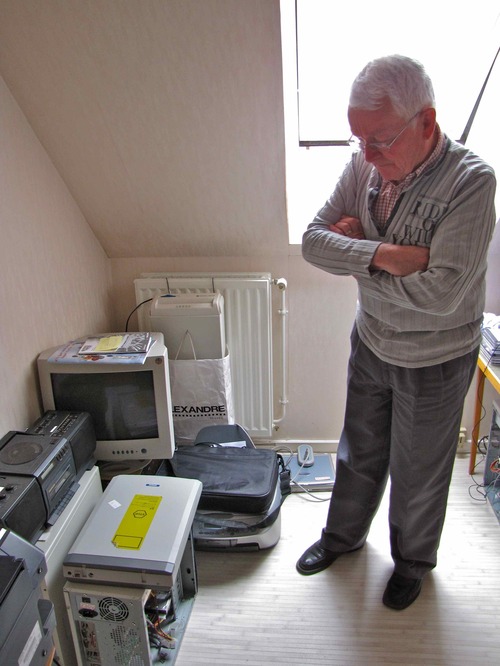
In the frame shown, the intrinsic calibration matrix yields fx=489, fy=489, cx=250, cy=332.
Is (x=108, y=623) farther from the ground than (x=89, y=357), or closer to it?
closer to it

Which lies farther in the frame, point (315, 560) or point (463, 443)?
point (463, 443)

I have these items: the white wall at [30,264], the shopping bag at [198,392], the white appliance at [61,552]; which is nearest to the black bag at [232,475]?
the shopping bag at [198,392]

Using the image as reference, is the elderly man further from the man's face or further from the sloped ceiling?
the sloped ceiling

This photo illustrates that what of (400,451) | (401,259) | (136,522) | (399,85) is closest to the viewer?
(399,85)

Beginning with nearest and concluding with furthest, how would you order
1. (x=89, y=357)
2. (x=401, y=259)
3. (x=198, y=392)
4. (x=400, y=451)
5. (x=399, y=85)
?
(x=399, y=85)
(x=401, y=259)
(x=400, y=451)
(x=89, y=357)
(x=198, y=392)

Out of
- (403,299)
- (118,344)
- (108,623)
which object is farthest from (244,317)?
(108,623)

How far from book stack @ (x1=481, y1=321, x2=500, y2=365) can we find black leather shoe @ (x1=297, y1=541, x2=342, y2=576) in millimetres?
893

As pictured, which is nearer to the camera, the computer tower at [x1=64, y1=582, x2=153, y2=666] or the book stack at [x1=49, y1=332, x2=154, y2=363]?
the computer tower at [x1=64, y1=582, x2=153, y2=666]

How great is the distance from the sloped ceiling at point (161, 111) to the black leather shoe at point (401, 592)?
1.30 m

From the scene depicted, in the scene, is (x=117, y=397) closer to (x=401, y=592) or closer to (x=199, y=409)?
(x=199, y=409)

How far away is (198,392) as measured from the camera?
1975 millimetres

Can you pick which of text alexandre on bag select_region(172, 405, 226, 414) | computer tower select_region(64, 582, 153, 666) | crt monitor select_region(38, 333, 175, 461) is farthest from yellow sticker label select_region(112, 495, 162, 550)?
text alexandre on bag select_region(172, 405, 226, 414)

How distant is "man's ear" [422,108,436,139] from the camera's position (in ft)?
3.66

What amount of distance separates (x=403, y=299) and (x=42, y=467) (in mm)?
990
